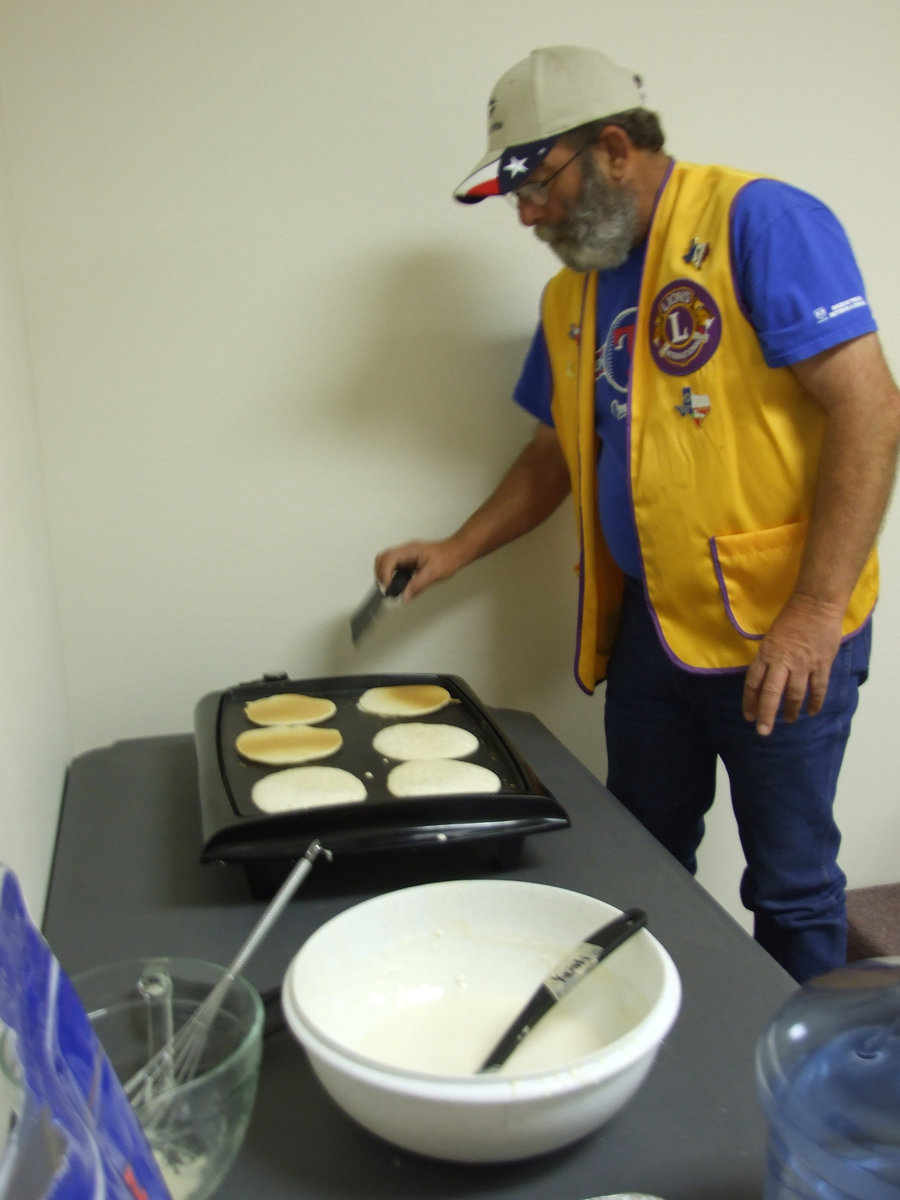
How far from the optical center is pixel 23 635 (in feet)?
3.23

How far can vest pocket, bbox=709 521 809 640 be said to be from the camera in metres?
1.22

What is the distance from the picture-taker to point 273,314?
4.70ft

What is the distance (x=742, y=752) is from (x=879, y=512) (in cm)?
36

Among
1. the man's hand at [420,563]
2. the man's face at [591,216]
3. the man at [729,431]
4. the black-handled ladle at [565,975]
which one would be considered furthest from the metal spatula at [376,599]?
the black-handled ladle at [565,975]

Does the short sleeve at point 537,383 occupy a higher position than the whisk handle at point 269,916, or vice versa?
the short sleeve at point 537,383

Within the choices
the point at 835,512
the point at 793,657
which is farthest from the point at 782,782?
the point at 835,512

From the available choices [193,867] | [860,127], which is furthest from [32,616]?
[860,127]

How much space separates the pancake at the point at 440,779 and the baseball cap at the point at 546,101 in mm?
771

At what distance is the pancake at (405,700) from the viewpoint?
1.21 m

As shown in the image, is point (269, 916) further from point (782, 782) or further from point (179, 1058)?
point (782, 782)

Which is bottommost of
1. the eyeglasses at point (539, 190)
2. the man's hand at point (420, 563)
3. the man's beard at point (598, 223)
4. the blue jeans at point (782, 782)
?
the blue jeans at point (782, 782)

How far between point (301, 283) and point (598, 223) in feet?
1.50

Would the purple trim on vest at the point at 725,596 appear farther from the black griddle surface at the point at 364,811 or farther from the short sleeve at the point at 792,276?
the black griddle surface at the point at 364,811

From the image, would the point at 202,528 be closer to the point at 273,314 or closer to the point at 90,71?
the point at 273,314
